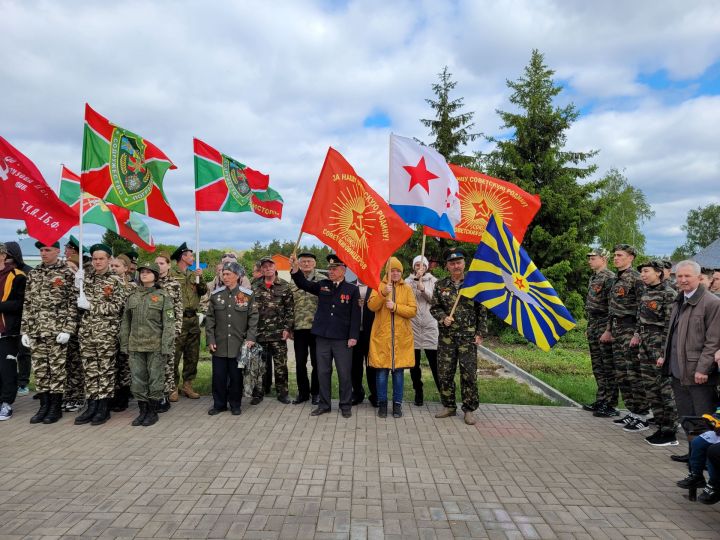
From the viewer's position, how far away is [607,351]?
265 inches

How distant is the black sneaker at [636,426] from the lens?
6.12 meters

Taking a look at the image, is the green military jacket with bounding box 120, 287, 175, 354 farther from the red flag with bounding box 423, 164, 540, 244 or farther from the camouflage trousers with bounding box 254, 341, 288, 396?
the red flag with bounding box 423, 164, 540, 244

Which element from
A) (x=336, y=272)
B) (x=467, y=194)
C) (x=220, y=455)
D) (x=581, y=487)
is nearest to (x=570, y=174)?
(x=467, y=194)

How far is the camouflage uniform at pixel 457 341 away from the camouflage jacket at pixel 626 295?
1.73 m

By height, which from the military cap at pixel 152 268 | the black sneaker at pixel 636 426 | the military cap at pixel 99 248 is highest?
the military cap at pixel 99 248

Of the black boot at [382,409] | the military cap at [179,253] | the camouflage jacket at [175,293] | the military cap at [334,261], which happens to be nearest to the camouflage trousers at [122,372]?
the camouflage jacket at [175,293]

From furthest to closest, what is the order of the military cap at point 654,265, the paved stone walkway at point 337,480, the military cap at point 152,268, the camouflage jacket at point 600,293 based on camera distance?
1. the camouflage jacket at point 600,293
2. the military cap at point 152,268
3. the military cap at point 654,265
4. the paved stone walkway at point 337,480

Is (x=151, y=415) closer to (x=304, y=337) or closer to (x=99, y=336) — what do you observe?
(x=99, y=336)

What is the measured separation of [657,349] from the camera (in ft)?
18.9

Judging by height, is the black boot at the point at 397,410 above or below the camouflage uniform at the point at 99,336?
below

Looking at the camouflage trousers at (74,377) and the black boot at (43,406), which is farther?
the camouflage trousers at (74,377)

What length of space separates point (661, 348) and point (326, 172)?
15.0 ft

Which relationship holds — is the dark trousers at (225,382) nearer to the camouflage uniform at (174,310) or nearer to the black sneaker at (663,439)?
the camouflage uniform at (174,310)

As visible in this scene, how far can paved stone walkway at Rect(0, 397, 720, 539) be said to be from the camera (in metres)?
3.57
